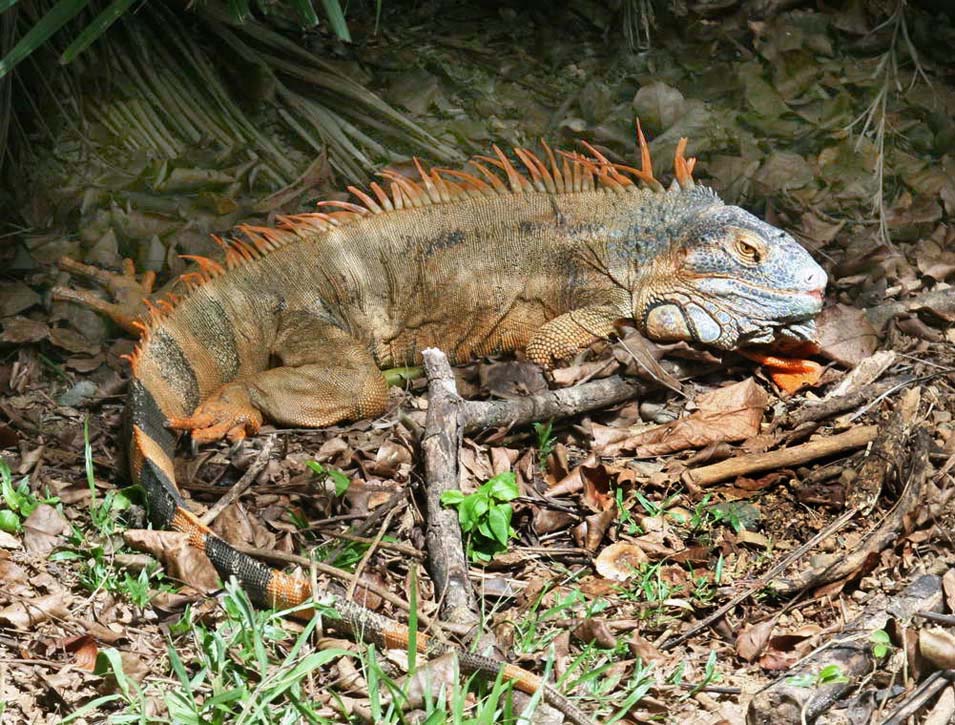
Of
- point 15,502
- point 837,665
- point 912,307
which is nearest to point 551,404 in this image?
point 837,665

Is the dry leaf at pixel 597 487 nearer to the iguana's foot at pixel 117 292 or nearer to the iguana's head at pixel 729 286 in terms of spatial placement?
the iguana's head at pixel 729 286

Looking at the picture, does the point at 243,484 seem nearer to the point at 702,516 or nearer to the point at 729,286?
the point at 702,516

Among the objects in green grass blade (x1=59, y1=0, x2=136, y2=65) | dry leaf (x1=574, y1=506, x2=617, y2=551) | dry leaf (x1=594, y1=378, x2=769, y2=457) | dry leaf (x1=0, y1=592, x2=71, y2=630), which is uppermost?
green grass blade (x1=59, y1=0, x2=136, y2=65)

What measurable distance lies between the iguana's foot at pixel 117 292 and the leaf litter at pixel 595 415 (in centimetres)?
12

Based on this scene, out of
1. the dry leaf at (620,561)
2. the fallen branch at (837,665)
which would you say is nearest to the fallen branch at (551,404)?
the dry leaf at (620,561)

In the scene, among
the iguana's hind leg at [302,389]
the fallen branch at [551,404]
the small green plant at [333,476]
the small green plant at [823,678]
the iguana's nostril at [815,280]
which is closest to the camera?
the small green plant at [823,678]

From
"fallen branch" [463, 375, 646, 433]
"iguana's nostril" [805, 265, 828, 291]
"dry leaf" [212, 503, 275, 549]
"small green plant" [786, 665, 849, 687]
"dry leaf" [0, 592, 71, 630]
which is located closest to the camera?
"small green plant" [786, 665, 849, 687]

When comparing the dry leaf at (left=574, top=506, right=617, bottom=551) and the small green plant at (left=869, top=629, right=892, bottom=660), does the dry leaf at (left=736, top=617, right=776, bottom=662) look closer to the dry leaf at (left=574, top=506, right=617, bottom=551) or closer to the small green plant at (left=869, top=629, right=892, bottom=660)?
the small green plant at (left=869, top=629, right=892, bottom=660)

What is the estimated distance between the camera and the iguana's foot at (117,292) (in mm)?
5387

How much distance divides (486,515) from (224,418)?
135 cm

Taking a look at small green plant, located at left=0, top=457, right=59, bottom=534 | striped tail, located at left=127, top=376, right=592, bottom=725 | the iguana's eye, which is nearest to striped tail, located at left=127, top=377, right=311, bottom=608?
striped tail, located at left=127, top=376, right=592, bottom=725

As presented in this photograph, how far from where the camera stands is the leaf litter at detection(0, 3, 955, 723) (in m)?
3.72

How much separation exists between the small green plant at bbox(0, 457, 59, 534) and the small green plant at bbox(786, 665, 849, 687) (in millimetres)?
2789

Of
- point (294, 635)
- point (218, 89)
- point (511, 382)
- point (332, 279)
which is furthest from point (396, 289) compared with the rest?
point (294, 635)
